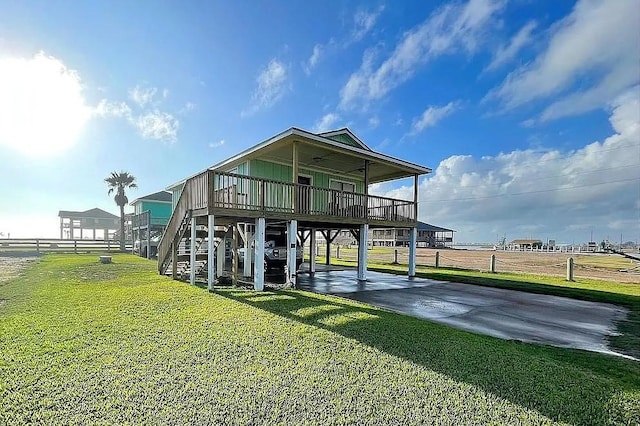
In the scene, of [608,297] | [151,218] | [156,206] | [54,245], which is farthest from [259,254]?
[54,245]

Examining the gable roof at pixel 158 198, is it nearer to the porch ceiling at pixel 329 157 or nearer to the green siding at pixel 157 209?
the green siding at pixel 157 209

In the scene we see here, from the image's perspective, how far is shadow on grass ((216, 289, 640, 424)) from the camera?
3246 millimetres

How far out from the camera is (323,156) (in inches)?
519

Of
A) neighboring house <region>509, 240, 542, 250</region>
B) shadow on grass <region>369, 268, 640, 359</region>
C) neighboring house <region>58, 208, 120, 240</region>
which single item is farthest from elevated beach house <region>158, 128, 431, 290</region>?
neighboring house <region>509, 240, 542, 250</region>

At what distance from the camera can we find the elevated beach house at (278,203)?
9.66m

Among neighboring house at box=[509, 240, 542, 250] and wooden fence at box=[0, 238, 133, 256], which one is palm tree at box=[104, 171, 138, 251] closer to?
wooden fence at box=[0, 238, 133, 256]

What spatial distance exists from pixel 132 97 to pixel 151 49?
3.80 metres

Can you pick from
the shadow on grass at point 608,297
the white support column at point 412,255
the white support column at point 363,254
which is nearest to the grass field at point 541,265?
the shadow on grass at point 608,297

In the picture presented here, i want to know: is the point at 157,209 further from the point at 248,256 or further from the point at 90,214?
the point at 248,256

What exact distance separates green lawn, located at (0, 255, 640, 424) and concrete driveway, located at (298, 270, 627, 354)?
2.94 feet

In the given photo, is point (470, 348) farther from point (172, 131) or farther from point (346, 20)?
point (172, 131)

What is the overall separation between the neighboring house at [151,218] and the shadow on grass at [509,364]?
892 inches

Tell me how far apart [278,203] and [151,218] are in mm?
21359

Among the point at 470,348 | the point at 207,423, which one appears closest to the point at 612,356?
the point at 470,348
